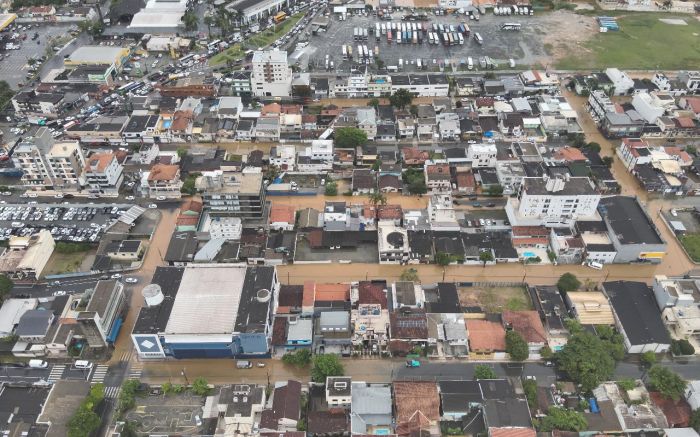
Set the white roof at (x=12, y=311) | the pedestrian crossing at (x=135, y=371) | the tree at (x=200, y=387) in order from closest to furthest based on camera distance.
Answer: the tree at (x=200, y=387) → the pedestrian crossing at (x=135, y=371) → the white roof at (x=12, y=311)

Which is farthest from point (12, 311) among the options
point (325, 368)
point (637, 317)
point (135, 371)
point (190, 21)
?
point (190, 21)

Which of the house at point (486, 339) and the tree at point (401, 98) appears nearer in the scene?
the house at point (486, 339)

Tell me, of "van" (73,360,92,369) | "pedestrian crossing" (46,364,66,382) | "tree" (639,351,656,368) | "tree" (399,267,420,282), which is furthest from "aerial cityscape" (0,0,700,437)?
"van" (73,360,92,369)

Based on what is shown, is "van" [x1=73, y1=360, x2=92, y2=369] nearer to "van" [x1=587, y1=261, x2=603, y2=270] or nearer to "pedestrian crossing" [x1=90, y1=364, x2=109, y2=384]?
"pedestrian crossing" [x1=90, y1=364, x2=109, y2=384]

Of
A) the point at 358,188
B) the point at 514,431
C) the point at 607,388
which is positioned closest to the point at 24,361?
the point at 358,188

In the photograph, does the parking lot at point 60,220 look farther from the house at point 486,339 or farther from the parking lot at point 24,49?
the house at point 486,339

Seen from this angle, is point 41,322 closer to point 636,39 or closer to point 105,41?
point 105,41

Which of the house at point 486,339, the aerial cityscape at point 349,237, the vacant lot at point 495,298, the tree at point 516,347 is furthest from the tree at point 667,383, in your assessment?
the house at point 486,339
